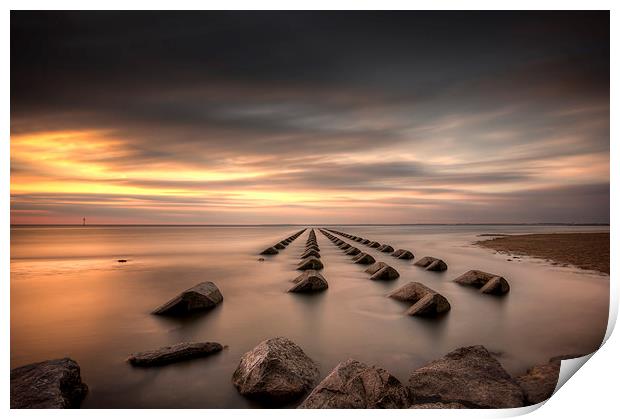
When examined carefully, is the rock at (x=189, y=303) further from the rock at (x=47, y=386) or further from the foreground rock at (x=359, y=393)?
the foreground rock at (x=359, y=393)

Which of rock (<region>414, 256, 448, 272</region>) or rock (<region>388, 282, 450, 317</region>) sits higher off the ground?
rock (<region>388, 282, 450, 317</region>)

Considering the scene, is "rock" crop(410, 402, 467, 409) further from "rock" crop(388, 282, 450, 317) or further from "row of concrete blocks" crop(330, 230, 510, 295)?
"row of concrete blocks" crop(330, 230, 510, 295)

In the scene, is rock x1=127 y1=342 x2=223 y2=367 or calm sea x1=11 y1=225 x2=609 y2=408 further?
rock x1=127 y1=342 x2=223 y2=367

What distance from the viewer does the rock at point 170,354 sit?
3.93 m

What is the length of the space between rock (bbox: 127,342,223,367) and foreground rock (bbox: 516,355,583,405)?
3.17 m

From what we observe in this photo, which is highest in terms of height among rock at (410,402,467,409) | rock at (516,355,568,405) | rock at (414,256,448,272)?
rock at (410,402,467,409)

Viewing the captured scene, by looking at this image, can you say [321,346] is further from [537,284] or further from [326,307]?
[537,284]

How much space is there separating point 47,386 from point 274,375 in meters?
1.90

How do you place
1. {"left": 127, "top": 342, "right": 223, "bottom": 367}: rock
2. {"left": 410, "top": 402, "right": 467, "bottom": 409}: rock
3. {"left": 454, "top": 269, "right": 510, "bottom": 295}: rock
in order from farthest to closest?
{"left": 454, "top": 269, "right": 510, "bottom": 295}: rock < {"left": 127, "top": 342, "right": 223, "bottom": 367}: rock < {"left": 410, "top": 402, "right": 467, "bottom": 409}: rock

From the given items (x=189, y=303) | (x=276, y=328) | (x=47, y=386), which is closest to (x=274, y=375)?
(x=47, y=386)

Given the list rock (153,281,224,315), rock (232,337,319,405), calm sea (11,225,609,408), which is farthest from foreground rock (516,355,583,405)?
rock (153,281,224,315)

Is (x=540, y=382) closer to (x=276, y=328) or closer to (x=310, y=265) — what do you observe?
(x=276, y=328)

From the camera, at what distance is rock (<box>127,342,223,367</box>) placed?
3.93 meters

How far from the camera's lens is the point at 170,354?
3.96 meters
